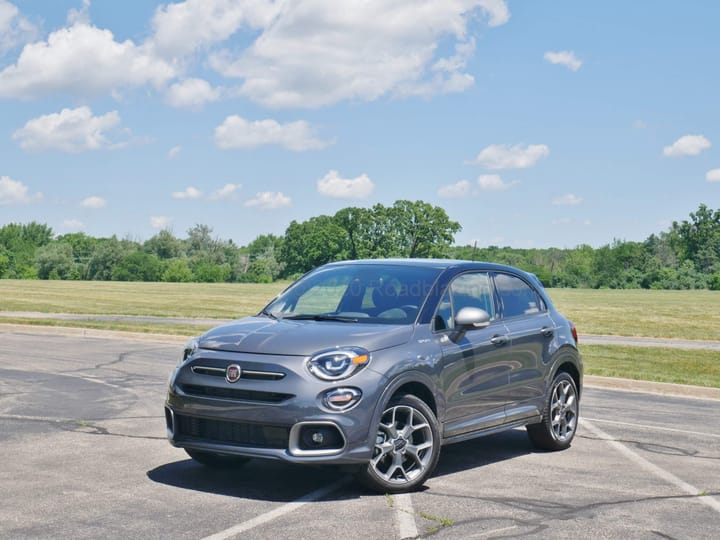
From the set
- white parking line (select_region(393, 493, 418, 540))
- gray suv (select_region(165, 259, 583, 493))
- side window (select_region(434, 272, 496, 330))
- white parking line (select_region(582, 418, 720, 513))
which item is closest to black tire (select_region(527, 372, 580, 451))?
gray suv (select_region(165, 259, 583, 493))

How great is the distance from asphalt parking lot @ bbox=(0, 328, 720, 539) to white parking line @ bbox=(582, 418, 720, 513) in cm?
1

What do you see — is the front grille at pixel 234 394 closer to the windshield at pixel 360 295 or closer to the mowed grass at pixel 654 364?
the windshield at pixel 360 295

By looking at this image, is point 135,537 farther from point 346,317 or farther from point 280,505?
point 346,317

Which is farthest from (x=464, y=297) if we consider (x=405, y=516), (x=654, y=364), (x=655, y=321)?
(x=655, y=321)

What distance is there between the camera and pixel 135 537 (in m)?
5.43

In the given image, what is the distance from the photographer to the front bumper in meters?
6.35

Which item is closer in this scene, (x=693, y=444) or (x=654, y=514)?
(x=654, y=514)

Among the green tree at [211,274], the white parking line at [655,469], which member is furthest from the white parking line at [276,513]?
the green tree at [211,274]

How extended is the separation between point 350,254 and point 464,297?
329 ft

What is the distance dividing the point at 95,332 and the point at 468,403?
15.5m

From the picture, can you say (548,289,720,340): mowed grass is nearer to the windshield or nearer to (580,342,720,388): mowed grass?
(580,342,720,388): mowed grass

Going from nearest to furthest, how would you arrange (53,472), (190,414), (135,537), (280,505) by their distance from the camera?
(135,537)
(280,505)
(190,414)
(53,472)

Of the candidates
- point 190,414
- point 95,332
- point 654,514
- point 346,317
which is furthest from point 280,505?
point 95,332

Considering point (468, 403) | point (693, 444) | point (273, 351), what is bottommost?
point (693, 444)
